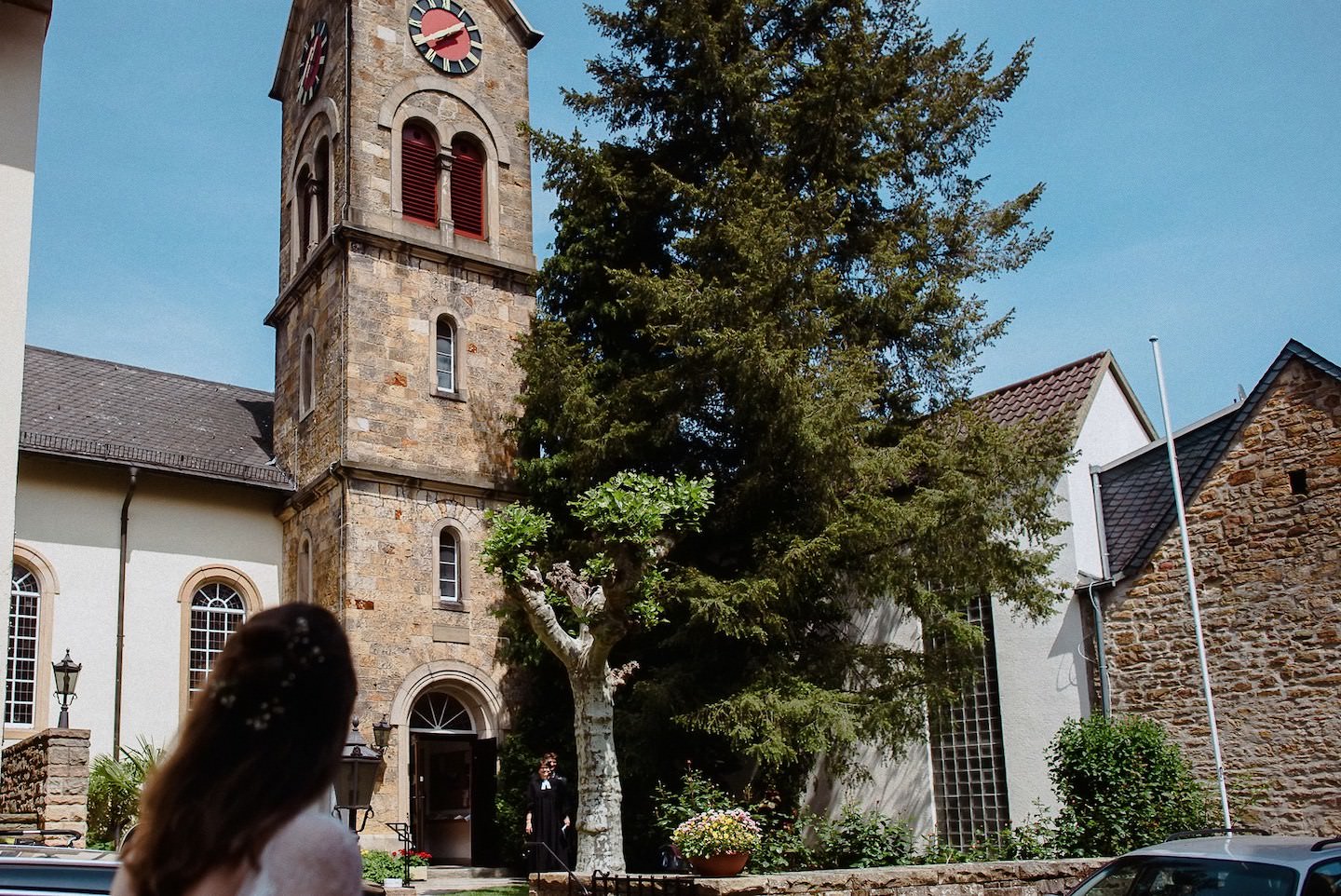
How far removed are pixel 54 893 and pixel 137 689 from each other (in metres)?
18.6

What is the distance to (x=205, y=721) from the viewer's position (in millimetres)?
2209

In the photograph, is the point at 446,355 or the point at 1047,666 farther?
the point at 446,355

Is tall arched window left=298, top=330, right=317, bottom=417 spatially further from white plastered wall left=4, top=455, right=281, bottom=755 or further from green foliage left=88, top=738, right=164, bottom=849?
green foliage left=88, top=738, right=164, bottom=849

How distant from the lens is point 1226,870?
24.8 feet

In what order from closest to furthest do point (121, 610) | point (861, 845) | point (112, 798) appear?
1. point (861, 845)
2. point (112, 798)
3. point (121, 610)

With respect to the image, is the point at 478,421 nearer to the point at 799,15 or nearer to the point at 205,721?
the point at 799,15

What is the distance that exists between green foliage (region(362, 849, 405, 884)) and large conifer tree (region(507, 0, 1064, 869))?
158 inches

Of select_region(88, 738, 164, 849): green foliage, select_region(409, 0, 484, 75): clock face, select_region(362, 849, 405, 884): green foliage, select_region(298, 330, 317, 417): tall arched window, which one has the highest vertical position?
select_region(409, 0, 484, 75): clock face

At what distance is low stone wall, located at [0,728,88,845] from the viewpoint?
1659 cm

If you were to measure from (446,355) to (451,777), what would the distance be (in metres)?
7.52

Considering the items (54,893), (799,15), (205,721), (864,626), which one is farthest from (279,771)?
(799,15)

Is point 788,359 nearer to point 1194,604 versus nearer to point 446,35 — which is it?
point 1194,604

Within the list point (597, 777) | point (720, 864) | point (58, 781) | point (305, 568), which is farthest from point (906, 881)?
point (305, 568)

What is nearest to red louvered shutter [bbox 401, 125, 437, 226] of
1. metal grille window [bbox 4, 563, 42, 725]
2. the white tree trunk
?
metal grille window [bbox 4, 563, 42, 725]
